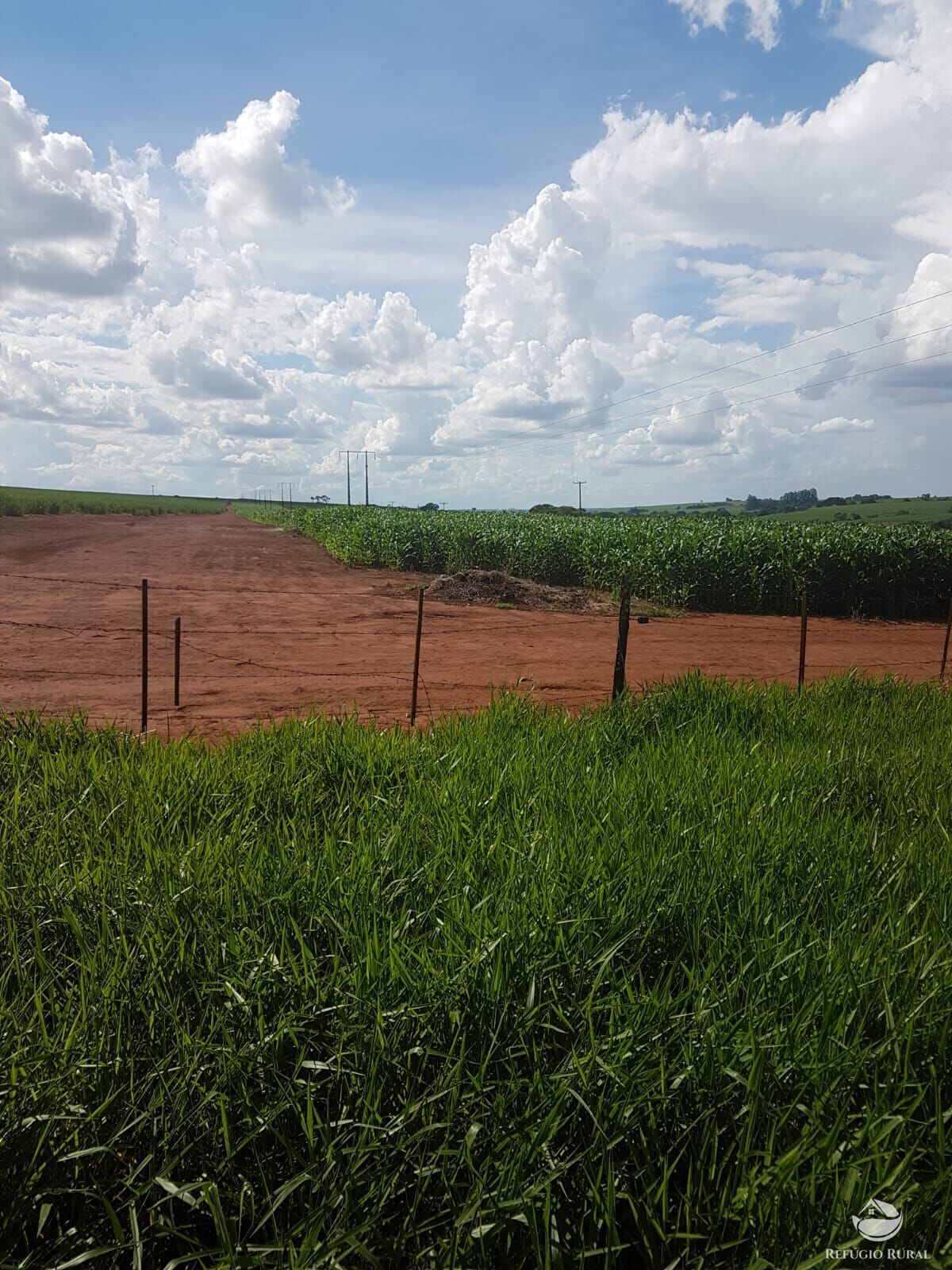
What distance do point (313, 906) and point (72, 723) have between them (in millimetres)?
3965

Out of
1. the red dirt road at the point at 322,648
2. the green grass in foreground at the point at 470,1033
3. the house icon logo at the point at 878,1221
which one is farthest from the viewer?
the red dirt road at the point at 322,648

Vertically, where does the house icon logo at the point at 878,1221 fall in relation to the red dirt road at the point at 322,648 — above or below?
above

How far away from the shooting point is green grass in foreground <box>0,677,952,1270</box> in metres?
2.11

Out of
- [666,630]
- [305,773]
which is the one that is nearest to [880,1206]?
[305,773]

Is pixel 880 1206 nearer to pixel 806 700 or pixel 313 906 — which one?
pixel 313 906

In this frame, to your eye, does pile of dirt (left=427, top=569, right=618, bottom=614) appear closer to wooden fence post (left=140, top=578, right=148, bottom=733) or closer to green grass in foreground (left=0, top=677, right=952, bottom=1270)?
wooden fence post (left=140, top=578, right=148, bottom=733)

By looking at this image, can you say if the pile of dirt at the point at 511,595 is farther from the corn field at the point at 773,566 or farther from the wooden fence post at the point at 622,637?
the wooden fence post at the point at 622,637

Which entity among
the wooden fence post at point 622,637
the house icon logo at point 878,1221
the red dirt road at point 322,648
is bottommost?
the red dirt road at point 322,648

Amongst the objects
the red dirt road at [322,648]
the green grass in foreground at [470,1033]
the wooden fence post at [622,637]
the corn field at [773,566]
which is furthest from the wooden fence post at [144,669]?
the corn field at [773,566]

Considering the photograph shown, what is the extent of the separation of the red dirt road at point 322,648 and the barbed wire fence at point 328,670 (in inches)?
2.6

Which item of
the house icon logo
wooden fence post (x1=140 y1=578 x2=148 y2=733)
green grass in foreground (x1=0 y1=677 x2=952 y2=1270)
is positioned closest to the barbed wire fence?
wooden fence post (x1=140 y1=578 x2=148 y2=733)

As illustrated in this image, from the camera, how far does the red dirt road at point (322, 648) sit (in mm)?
11391

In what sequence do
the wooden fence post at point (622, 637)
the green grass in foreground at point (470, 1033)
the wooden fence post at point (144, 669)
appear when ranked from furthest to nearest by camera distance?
the wooden fence post at point (622, 637) → the wooden fence post at point (144, 669) → the green grass in foreground at point (470, 1033)

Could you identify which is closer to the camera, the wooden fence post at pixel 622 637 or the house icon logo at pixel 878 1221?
the house icon logo at pixel 878 1221
